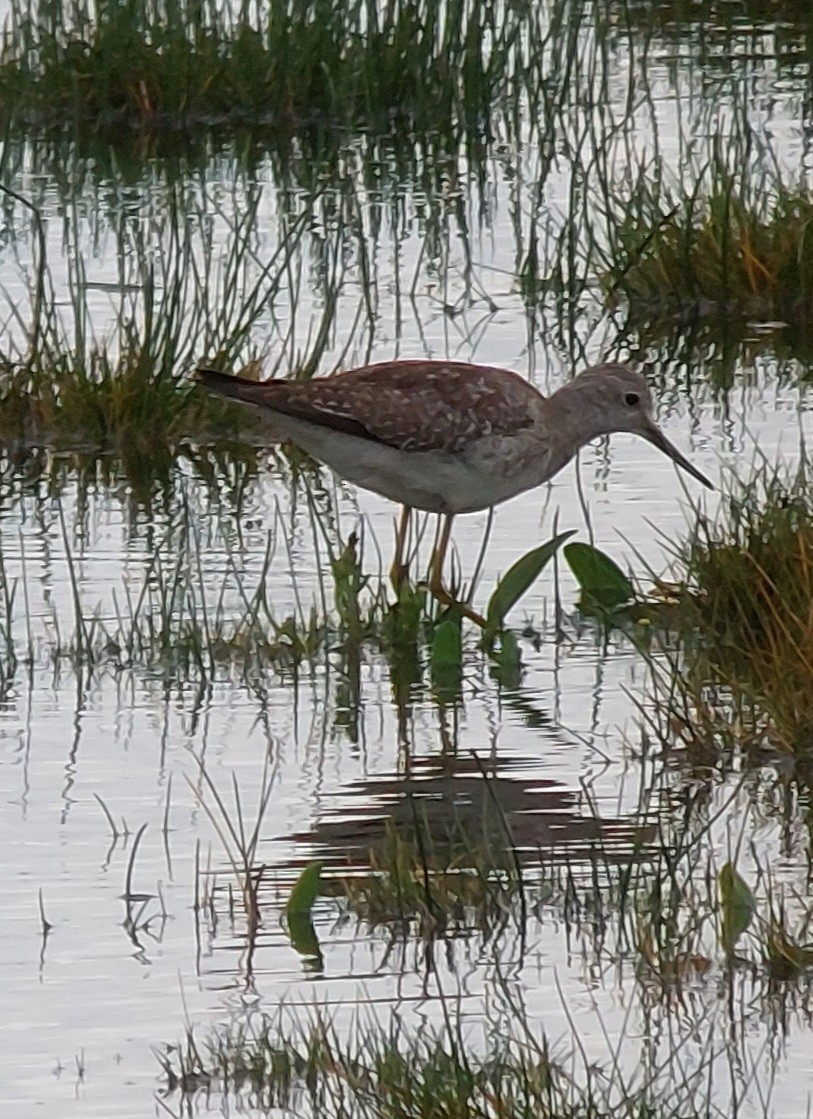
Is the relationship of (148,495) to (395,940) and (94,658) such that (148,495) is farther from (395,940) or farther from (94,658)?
(395,940)

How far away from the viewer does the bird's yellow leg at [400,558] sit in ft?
26.4

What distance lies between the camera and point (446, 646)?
24.6 feet

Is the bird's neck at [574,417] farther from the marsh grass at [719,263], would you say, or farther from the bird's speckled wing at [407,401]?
the marsh grass at [719,263]

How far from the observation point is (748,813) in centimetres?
631

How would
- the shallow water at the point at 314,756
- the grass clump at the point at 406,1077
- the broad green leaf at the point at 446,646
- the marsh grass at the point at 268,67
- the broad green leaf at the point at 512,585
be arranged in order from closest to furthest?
the grass clump at the point at 406,1077, the shallow water at the point at 314,756, the broad green leaf at the point at 446,646, the broad green leaf at the point at 512,585, the marsh grass at the point at 268,67

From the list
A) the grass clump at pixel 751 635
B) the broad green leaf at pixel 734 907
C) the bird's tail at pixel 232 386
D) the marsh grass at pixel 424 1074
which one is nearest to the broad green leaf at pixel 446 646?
the grass clump at pixel 751 635

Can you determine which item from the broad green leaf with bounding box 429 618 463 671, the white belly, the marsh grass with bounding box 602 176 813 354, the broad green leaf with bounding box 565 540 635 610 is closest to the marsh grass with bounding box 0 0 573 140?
the marsh grass with bounding box 602 176 813 354

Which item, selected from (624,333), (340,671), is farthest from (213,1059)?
(624,333)

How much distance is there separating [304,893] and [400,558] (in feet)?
8.49

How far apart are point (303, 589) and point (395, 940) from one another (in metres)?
2.60

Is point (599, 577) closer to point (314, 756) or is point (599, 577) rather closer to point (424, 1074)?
point (314, 756)

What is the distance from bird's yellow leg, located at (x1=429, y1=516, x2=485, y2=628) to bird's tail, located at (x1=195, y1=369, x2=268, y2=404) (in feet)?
2.04

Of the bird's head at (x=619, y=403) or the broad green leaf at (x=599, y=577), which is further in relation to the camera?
the bird's head at (x=619, y=403)

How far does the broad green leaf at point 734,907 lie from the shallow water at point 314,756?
8 cm
